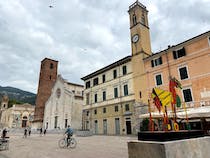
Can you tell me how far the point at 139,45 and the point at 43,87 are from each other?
3604 centimetres

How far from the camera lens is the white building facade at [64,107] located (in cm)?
4072

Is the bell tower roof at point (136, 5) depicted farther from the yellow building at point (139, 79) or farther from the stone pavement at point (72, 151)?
the stone pavement at point (72, 151)

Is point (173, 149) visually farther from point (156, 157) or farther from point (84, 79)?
point (84, 79)

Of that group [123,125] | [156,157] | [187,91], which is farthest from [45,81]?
[156,157]

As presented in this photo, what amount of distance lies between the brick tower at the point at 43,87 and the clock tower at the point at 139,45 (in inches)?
1327

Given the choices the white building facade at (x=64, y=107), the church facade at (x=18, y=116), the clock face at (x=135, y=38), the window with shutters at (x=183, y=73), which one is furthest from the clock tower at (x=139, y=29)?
the church facade at (x=18, y=116)

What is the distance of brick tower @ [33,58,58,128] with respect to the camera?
5134cm

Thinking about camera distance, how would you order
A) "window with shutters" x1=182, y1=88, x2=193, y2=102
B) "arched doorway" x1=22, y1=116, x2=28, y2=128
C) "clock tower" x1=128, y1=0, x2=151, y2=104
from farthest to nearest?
"arched doorway" x1=22, y1=116, x2=28, y2=128, "clock tower" x1=128, y1=0, x2=151, y2=104, "window with shutters" x1=182, y1=88, x2=193, y2=102

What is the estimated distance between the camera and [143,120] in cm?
2298

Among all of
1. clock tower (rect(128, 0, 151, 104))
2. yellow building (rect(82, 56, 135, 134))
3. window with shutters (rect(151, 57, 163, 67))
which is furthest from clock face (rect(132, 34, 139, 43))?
window with shutters (rect(151, 57, 163, 67))

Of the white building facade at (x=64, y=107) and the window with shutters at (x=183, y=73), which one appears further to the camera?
the white building facade at (x=64, y=107)

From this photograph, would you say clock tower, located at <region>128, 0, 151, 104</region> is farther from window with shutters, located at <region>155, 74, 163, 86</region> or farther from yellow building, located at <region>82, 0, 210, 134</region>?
window with shutters, located at <region>155, 74, 163, 86</region>

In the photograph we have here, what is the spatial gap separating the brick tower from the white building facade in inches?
116

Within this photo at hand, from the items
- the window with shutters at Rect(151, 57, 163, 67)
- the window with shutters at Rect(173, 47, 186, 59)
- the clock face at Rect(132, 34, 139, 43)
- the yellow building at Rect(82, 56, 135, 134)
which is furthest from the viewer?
the clock face at Rect(132, 34, 139, 43)
